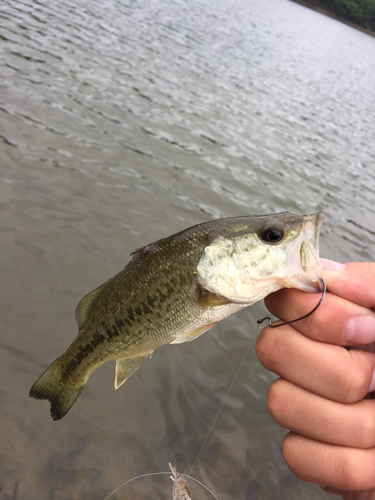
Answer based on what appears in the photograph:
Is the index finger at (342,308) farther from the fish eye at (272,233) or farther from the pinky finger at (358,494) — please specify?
the pinky finger at (358,494)

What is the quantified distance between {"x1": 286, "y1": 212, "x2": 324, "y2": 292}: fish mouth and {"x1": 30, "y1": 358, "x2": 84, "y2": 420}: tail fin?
63.5 inches

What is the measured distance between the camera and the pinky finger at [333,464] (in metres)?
1.70

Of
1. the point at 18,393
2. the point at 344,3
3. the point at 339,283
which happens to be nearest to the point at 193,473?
the point at 18,393

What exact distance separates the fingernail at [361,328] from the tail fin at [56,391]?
5.67 ft

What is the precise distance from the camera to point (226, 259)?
82.7 inches

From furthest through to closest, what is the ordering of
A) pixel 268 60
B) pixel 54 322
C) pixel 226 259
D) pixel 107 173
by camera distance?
1. pixel 268 60
2. pixel 107 173
3. pixel 54 322
4. pixel 226 259

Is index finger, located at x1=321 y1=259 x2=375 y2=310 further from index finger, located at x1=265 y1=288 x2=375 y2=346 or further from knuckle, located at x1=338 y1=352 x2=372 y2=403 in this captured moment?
knuckle, located at x1=338 y1=352 x2=372 y2=403

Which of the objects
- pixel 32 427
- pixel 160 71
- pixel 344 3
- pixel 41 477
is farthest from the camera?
pixel 344 3

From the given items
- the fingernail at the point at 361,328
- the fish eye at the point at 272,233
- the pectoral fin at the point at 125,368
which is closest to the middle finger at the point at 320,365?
the fingernail at the point at 361,328

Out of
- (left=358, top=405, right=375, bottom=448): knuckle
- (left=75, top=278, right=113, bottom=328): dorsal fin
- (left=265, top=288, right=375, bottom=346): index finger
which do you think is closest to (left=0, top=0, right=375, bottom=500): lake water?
(left=75, top=278, right=113, bottom=328): dorsal fin

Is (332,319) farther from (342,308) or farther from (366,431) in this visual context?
(366,431)

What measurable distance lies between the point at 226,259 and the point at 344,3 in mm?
89046

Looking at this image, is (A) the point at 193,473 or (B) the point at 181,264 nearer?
(B) the point at 181,264

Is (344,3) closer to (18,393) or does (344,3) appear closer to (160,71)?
(160,71)
